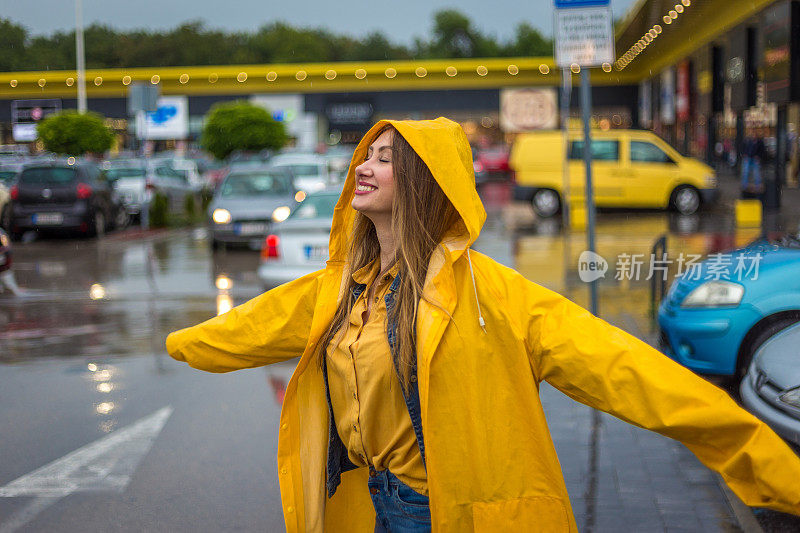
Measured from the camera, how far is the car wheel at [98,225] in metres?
20.4

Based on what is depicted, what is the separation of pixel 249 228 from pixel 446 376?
50.7 feet

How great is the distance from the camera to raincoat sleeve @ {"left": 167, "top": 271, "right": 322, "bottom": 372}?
2.85m

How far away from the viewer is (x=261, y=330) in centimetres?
285

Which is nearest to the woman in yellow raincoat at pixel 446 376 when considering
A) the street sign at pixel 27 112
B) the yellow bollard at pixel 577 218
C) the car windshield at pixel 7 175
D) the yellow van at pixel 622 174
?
the yellow bollard at pixel 577 218

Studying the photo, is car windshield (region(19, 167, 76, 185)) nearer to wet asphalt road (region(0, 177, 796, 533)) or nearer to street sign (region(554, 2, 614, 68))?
wet asphalt road (region(0, 177, 796, 533))

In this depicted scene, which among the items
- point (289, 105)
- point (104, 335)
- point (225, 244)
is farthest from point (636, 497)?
point (289, 105)

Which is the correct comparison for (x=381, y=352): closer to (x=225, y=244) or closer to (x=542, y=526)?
(x=542, y=526)

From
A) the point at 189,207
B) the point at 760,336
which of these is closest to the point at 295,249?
the point at 760,336

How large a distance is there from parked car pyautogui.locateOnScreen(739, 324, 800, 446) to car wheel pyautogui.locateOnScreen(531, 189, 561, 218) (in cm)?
1814

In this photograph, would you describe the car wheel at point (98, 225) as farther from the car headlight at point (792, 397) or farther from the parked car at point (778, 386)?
the car headlight at point (792, 397)

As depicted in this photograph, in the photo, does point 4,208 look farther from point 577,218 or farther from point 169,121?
point 169,121

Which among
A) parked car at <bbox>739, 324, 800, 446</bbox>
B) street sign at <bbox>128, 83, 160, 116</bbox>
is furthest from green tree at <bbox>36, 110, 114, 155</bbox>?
parked car at <bbox>739, 324, 800, 446</bbox>

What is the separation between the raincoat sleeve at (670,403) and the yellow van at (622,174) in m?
20.7

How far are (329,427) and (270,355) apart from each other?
28 centimetres
